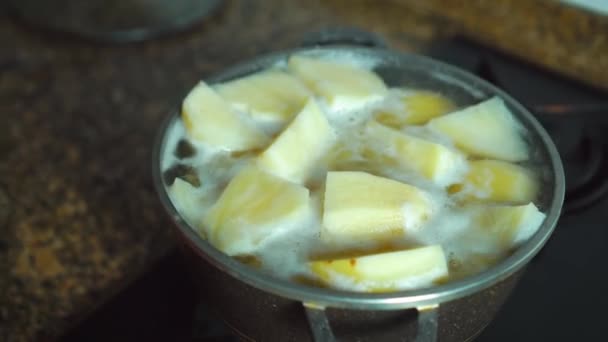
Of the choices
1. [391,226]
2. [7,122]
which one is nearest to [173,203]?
[391,226]

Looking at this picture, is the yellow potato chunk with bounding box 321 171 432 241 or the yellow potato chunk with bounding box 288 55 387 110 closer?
the yellow potato chunk with bounding box 321 171 432 241

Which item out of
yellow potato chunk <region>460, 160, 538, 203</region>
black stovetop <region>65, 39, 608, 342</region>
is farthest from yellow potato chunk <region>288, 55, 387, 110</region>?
black stovetop <region>65, 39, 608, 342</region>

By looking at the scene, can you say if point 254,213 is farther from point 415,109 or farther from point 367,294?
point 415,109

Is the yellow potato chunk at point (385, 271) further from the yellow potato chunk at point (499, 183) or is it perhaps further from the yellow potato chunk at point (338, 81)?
the yellow potato chunk at point (338, 81)

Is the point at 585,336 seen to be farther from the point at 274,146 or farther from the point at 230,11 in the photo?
the point at 230,11

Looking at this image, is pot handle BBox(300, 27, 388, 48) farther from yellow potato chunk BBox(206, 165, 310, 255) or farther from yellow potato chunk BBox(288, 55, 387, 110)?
yellow potato chunk BBox(206, 165, 310, 255)

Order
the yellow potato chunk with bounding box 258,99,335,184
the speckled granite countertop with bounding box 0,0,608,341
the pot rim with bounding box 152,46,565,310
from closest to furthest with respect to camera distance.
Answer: the pot rim with bounding box 152,46,565,310 → the yellow potato chunk with bounding box 258,99,335,184 → the speckled granite countertop with bounding box 0,0,608,341

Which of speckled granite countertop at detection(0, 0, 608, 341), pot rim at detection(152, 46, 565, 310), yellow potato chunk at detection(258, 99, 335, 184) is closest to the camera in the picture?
pot rim at detection(152, 46, 565, 310)
